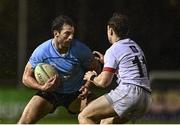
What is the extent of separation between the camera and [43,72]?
10.7 m

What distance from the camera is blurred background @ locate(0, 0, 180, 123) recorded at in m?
22.4

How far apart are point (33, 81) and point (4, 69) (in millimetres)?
3121

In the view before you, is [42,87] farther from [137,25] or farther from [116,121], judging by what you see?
[137,25]

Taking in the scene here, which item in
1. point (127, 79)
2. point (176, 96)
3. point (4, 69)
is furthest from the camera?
point (176, 96)

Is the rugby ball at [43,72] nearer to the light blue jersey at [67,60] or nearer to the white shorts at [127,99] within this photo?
the light blue jersey at [67,60]

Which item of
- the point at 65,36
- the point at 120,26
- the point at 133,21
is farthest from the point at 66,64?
the point at 133,21

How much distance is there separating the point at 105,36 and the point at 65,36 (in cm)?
1550

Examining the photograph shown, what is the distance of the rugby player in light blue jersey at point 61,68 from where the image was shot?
10.6 meters

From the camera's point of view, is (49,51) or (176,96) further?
(176,96)

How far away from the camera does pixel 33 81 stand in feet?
34.5

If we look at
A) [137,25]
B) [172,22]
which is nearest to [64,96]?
[137,25]

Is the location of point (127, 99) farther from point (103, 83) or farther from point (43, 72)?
point (43, 72)

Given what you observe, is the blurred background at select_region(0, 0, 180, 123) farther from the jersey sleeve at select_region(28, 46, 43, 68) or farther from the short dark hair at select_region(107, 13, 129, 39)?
the short dark hair at select_region(107, 13, 129, 39)

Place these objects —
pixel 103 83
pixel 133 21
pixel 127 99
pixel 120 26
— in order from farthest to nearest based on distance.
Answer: pixel 133 21 → pixel 120 26 → pixel 127 99 → pixel 103 83
